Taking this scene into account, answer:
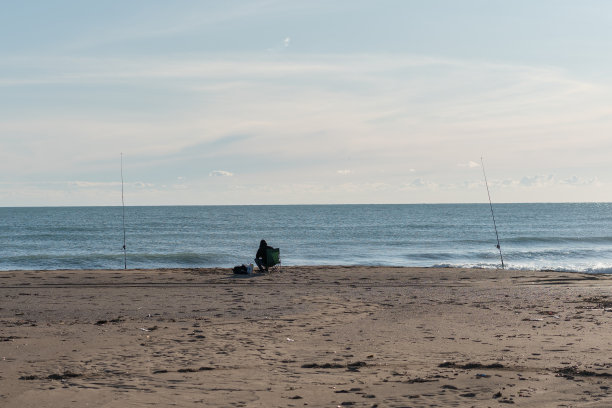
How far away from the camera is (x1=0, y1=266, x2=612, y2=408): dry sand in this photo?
6.50 m

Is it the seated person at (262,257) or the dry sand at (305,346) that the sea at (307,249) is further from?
the dry sand at (305,346)

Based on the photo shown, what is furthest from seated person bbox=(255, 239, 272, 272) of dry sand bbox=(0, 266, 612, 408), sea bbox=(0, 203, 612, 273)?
sea bbox=(0, 203, 612, 273)

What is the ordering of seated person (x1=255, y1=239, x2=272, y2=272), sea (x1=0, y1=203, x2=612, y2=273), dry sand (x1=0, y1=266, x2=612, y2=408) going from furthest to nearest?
sea (x1=0, y1=203, x2=612, y2=273) < seated person (x1=255, y1=239, x2=272, y2=272) < dry sand (x1=0, y1=266, x2=612, y2=408)

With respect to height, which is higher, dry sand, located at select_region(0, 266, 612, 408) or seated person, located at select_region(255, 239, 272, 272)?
seated person, located at select_region(255, 239, 272, 272)

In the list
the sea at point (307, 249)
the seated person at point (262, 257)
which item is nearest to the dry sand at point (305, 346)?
the seated person at point (262, 257)

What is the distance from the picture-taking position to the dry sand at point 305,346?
21.3 feet

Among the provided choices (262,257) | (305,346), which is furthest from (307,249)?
(305,346)

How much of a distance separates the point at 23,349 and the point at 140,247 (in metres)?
35.7

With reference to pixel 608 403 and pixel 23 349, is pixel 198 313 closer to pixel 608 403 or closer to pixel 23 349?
→ pixel 23 349

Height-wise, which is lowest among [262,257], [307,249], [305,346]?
[307,249]

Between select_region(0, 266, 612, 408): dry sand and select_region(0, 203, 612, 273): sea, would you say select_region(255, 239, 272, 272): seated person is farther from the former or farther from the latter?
select_region(0, 203, 612, 273): sea

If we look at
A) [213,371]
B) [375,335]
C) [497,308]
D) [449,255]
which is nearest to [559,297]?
[497,308]

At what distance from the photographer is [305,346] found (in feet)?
29.6

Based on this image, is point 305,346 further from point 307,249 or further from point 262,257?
point 307,249
